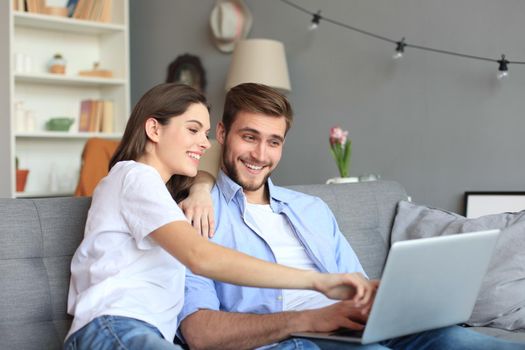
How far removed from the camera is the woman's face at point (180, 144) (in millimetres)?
1858

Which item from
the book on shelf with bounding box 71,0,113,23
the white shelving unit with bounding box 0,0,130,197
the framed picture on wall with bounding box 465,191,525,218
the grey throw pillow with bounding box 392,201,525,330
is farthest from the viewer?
the book on shelf with bounding box 71,0,113,23

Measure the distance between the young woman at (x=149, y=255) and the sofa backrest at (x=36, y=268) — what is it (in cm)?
14

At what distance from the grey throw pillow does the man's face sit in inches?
26.8

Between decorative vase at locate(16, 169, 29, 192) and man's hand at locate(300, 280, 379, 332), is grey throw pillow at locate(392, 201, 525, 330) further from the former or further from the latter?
decorative vase at locate(16, 169, 29, 192)

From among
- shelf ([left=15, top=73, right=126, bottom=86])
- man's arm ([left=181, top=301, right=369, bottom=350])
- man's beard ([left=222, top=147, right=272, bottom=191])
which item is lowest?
man's arm ([left=181, top=301, right=369, bottom=350])

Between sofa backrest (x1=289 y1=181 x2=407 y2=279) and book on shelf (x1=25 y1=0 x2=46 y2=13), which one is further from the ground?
book on shelf (x1=25 y1=0 x2=46 y2=13)

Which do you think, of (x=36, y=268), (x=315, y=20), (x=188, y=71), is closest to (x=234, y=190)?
(x=36, y=268)

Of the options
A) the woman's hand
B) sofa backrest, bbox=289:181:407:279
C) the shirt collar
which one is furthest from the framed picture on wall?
the woman's hand

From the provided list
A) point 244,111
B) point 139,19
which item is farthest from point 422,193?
point 139,19

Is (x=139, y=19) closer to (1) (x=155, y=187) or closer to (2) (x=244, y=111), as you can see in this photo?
(2) (x=244, y=111)

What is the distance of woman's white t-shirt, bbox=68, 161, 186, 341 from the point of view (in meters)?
1.60

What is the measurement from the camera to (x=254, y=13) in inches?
183

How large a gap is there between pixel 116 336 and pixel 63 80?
12.5ft

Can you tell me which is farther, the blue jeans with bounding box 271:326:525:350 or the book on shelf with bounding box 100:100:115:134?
the book on shelf with bounding box 100:100:115:134
